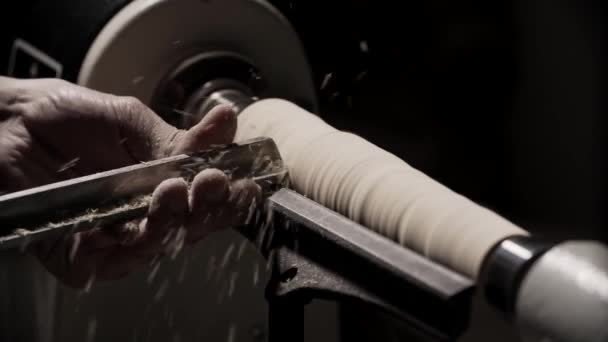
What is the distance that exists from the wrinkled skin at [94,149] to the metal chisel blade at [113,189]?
35mm

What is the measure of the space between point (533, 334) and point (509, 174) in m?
1.12

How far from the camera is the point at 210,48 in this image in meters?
0.79

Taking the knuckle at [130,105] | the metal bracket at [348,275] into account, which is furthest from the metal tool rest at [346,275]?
the knuckle at [130,105]

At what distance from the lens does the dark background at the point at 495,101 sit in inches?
48.9

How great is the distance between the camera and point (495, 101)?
4.90ft

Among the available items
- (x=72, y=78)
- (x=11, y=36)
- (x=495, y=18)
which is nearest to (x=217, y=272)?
(x=72, y=78)

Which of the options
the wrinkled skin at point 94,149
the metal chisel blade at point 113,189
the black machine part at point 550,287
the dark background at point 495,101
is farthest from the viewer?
the dark background at point 495,101

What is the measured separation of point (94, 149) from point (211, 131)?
143 mm

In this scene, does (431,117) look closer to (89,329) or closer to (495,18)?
(495,18)

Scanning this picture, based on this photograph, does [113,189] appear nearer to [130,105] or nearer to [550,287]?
[130,105]

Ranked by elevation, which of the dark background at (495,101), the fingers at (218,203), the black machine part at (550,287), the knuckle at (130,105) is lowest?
the dark background at (495,101)

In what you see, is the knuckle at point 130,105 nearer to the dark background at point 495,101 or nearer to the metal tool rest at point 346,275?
the metal tool rest at point 346,275

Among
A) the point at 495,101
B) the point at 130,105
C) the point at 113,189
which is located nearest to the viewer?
the point at 113,189

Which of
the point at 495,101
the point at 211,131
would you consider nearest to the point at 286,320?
the point at 211,131
